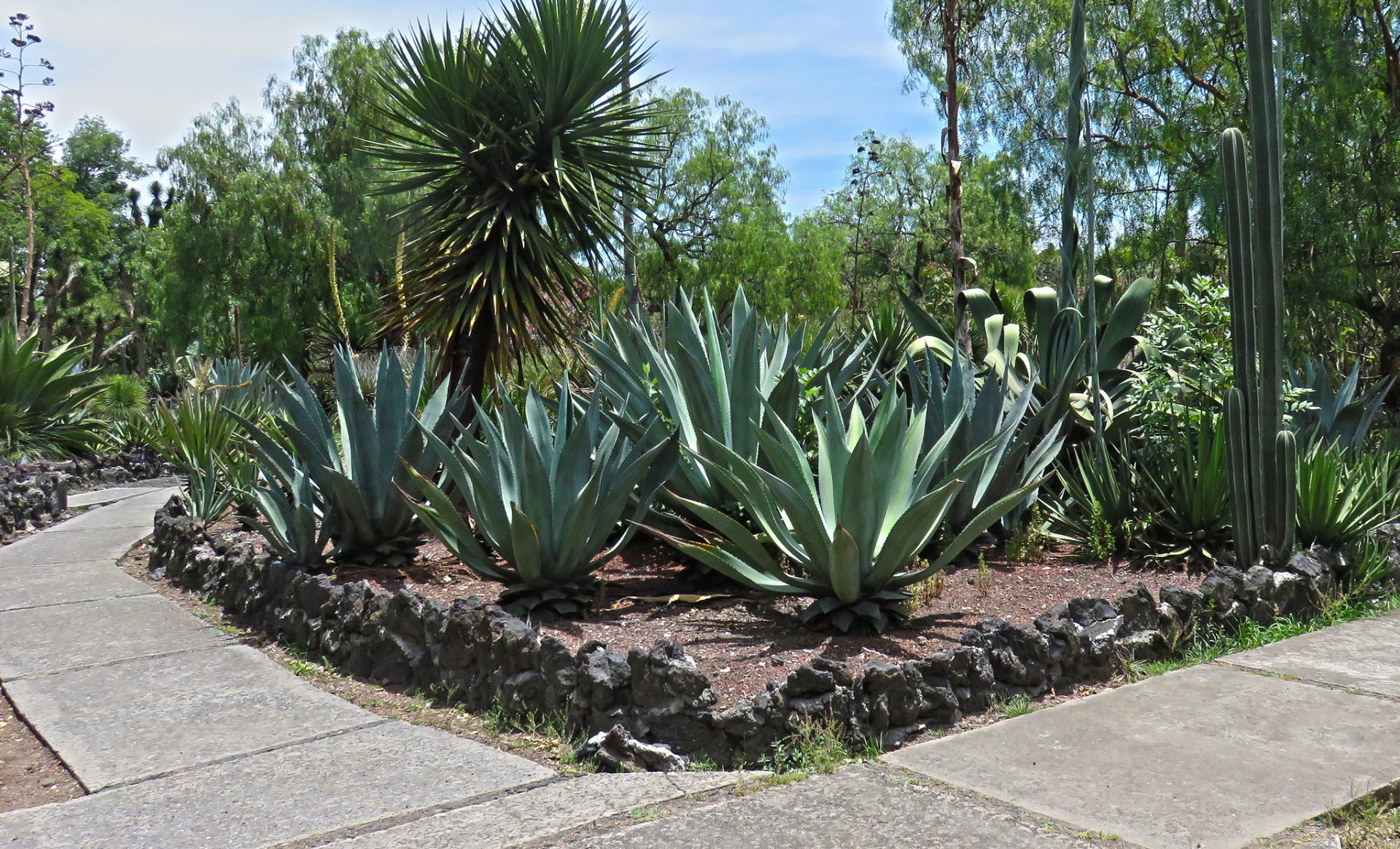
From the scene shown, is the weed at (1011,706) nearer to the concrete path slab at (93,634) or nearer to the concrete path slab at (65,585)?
the concrete path slab at (93,634)

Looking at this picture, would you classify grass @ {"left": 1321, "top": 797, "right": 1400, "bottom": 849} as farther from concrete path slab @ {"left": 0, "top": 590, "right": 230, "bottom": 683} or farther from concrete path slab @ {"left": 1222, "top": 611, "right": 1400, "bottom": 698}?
concrete path slab @ {"left": 0, "top": 590, "right": 230, "bottom": 683}

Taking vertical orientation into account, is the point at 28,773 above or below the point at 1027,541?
below

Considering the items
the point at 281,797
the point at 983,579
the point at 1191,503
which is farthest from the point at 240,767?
the point at 1191,503

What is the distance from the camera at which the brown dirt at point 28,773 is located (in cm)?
379

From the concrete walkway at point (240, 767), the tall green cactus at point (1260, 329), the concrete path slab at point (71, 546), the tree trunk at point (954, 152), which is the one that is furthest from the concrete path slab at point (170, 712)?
the tree trunk at point (954, 152)

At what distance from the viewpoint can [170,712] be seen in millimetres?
4539

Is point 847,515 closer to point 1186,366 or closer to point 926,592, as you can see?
point 926,592

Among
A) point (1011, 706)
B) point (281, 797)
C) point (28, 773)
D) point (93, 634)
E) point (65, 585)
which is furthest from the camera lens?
point (65, 585)

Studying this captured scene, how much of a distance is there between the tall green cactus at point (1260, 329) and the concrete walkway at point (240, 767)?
138 inches

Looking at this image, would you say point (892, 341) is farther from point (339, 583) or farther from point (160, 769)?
point (160, 769)

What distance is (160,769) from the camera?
3.87 meters

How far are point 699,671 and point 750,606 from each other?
4.86ft

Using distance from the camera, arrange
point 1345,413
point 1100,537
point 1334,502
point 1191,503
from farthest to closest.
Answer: point 1345,413, point 1100,537, point 1191,503, point 1334,502

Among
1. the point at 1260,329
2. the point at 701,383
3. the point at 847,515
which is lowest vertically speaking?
the point at 847,515
